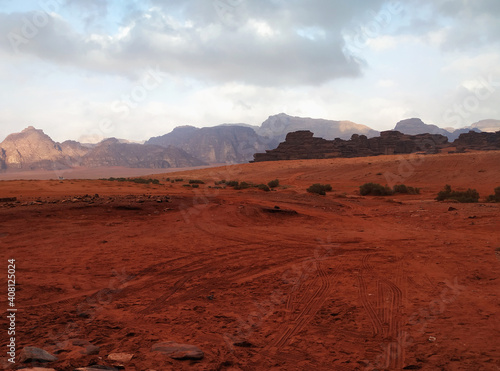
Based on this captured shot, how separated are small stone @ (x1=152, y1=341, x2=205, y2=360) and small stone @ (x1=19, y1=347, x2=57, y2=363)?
0.88 meters

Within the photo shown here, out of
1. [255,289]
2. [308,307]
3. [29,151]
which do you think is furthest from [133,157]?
[308,307]

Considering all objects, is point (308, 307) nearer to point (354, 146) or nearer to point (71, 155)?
point (354, 146)

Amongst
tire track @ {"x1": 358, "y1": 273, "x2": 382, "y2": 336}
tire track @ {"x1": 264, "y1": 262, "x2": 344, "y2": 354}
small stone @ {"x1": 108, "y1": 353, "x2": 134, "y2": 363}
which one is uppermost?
small stone @ {"x1": 108, "y1": 353, "x2": 134, "y2": 363}

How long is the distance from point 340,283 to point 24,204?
1031 centimetres

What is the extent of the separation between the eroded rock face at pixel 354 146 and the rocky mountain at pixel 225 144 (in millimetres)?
64202

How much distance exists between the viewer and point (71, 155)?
358 feet

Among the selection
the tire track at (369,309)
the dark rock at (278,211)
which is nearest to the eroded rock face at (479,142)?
the dark rock at (278,211)

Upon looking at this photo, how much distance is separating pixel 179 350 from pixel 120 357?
0.53m

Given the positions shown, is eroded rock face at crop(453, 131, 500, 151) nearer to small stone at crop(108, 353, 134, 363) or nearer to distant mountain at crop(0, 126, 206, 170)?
small stone at crop(108, 353, 134, 363)

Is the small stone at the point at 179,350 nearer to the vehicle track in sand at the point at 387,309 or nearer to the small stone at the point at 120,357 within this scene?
the small stone at the point at 120,357

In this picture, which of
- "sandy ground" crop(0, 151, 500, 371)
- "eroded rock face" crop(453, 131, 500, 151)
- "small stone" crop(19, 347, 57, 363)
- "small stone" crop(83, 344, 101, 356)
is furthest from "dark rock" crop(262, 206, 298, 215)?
"eroded rock face" crop(453, 131, 500, 151)

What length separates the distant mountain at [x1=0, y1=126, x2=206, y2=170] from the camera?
96.3 metres

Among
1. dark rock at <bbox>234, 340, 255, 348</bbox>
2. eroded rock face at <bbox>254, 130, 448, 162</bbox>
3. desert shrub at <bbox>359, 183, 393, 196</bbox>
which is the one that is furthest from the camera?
eroded rock face at <bbox>254, 130, 448, 162</bbox>

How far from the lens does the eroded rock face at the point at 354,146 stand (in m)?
74.7
